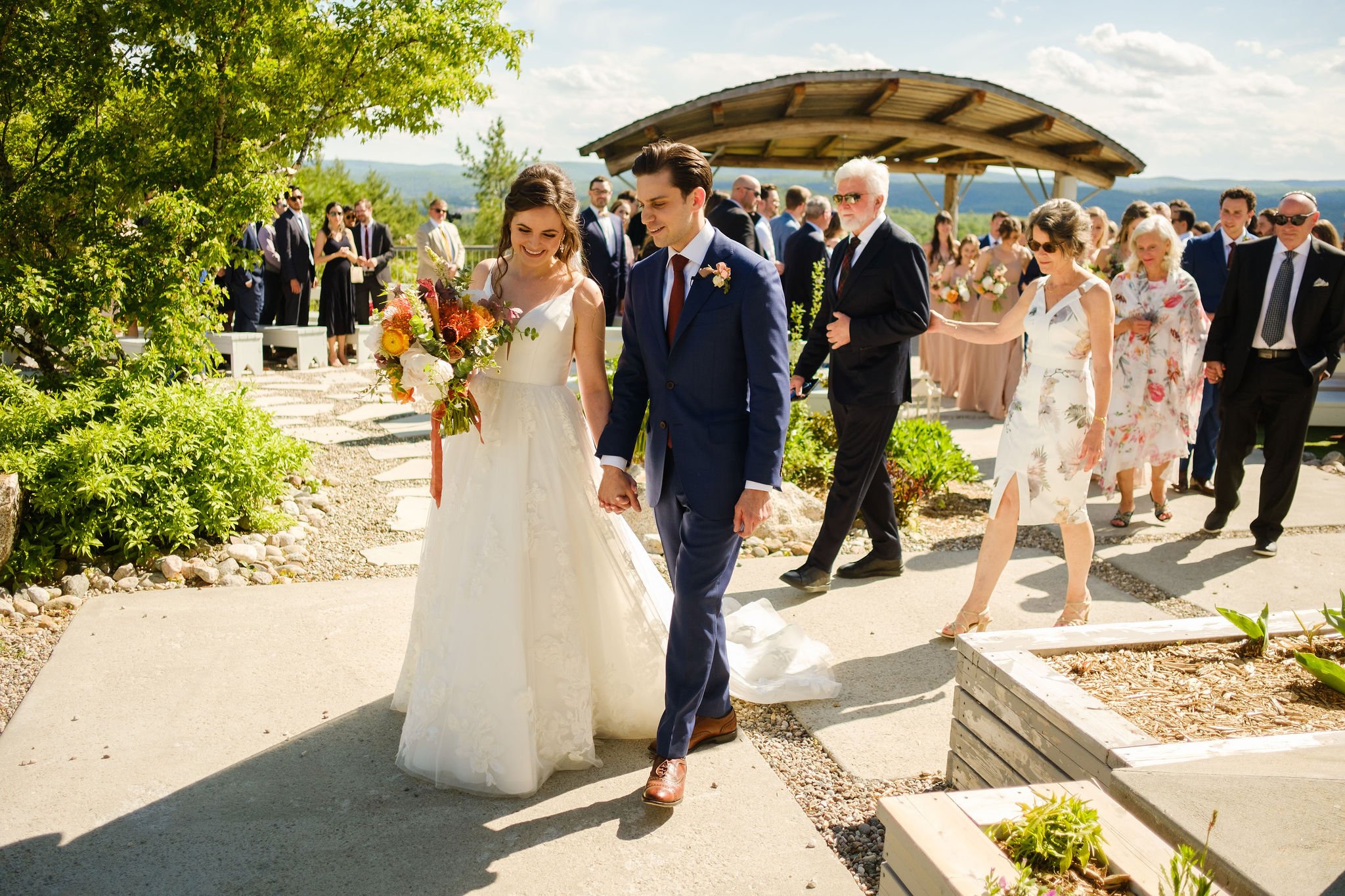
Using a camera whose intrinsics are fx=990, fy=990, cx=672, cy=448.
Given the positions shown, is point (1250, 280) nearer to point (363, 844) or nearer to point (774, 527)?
point (774, 527)

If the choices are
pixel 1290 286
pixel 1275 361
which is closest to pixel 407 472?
pixel 1275 361

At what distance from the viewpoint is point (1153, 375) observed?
6.98 metres

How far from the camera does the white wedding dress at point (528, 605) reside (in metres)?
3.39

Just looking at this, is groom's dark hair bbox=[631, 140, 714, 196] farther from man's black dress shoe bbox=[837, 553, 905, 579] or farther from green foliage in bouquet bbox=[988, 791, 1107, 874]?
man's black dress shoe bbox=[837, 553, 905, 579]

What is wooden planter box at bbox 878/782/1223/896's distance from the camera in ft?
7.32

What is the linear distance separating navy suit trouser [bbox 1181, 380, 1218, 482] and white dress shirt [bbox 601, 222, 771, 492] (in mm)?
6181

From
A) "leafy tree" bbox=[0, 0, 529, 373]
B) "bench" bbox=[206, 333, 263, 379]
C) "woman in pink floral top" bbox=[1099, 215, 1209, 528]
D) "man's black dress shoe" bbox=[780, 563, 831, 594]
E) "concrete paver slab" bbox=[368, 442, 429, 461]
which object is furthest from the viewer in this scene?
"bench" bbox=[206, 333, 263, 379]

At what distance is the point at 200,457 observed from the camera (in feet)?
18.6

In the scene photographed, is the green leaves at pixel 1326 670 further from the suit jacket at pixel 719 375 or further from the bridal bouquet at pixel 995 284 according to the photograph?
the bridal bouquet at pixel 995 284

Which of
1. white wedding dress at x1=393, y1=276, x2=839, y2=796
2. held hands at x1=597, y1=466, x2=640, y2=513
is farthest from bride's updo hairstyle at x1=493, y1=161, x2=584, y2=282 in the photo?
held hands at x1=597, y1=466, x2=640, y2=513

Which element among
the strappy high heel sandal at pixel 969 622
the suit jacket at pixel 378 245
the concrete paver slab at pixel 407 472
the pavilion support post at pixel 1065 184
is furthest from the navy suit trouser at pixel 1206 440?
the suit jacket at pixel 378 245

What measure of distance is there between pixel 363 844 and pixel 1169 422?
601 cm

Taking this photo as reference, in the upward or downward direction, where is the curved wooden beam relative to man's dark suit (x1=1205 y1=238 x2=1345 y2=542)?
upward

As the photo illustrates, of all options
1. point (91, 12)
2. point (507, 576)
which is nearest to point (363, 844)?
point (507, 576)
